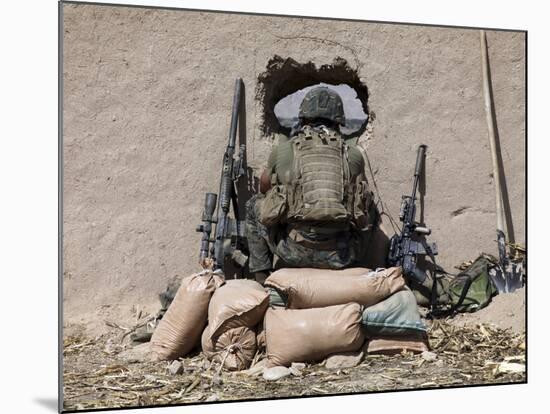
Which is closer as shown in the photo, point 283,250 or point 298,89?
point 283,250

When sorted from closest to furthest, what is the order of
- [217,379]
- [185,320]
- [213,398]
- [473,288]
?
[213,398], [217,379], [185,320], [473,288]

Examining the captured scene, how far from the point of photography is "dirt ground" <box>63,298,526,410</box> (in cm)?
521

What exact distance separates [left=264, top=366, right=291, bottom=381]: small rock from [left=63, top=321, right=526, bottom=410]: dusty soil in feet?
0.10

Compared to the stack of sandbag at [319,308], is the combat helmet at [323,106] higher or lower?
higher

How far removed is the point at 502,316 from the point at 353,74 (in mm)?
2050

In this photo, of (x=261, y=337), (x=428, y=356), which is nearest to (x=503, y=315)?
(x=428, y=356)

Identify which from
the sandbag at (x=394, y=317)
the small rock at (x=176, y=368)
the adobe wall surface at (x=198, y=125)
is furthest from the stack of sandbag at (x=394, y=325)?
the small rock at (x=176, y=368)

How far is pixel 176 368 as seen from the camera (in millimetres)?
5441

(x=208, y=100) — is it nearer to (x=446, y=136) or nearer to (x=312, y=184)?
(x=312, y=184)

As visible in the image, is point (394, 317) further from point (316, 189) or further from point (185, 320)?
point (185, 320)

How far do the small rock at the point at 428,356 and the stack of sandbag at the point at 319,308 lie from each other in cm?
43

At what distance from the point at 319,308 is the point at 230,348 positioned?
636 mm

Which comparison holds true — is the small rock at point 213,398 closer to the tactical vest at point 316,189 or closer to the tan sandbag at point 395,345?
the tan sandbag at point 395,345

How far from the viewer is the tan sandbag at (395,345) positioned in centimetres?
574
